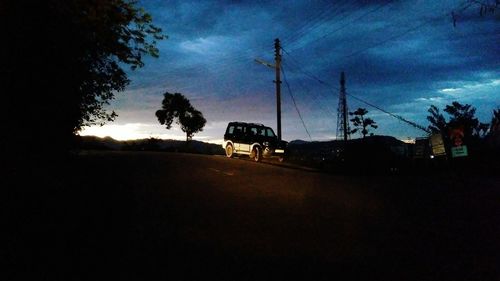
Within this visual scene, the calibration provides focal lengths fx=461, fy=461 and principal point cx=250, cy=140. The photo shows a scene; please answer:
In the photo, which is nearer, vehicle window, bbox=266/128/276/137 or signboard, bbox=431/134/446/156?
signboard, bbox=431/134/446/156

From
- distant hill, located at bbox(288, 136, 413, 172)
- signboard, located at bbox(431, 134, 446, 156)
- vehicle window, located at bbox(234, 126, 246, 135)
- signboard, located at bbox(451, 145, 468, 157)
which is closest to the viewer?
signboard, located at bbox(451, 145, 468, 157)

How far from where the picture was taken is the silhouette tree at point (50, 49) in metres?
9.90

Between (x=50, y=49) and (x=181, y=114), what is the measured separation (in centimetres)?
4584

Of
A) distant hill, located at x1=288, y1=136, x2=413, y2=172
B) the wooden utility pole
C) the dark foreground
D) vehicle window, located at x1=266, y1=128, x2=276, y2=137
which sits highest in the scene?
the wooden utility pole

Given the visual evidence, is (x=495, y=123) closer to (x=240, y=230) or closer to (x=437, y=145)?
(x=437, y=145)

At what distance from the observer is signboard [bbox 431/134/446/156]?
2234 centimetres

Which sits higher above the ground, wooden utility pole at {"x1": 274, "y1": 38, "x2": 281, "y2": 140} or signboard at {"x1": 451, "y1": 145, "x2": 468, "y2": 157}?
wooden utility pole at {"x1": 274, "y1": 38, "x2": 281, "y2": 140}

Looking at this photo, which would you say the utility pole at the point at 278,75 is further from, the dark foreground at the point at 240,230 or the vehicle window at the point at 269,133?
the dark foreground at the point at 240,230

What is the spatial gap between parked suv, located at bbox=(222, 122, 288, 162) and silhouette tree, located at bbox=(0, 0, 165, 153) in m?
15.7

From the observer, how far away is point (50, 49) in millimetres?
11492

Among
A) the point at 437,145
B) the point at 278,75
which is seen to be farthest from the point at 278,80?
the point at 437,145

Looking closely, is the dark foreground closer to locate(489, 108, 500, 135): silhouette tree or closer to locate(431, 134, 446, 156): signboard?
locate(431, 134, 446, 156): signboard

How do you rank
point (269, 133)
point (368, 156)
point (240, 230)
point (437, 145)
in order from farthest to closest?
1. point (269, 133)
2. point (368, 156)
3. point (437, 145)
4. point (240, 230)

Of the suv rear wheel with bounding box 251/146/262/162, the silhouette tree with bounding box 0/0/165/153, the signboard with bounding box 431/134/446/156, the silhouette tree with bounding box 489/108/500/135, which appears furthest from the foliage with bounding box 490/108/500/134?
the silhouette tree with bounding box 0/0/165/153
